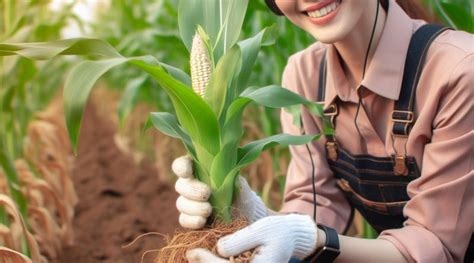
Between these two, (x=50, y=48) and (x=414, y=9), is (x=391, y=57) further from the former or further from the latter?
(x=50, y=48)

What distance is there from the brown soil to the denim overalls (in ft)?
2.55

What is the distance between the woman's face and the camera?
1.32 metres

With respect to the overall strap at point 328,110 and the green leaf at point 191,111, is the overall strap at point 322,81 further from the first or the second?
the green leaf at point 191,111

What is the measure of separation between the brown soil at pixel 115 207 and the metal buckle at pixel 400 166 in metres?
0.93

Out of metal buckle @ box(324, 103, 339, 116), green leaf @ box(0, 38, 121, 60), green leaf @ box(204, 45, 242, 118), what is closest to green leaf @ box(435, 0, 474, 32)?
metal buckle @ box(324, 103, 339, 116)

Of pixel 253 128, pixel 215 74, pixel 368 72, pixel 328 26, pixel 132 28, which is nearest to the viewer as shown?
pixel 215 74

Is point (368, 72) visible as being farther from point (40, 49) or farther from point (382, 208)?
point (40, 49)

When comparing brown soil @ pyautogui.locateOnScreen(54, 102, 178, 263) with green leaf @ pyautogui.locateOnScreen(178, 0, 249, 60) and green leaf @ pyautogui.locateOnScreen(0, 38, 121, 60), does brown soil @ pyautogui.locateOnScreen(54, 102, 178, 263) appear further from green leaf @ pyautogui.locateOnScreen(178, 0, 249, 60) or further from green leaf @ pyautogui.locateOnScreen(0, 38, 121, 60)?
green leaf @ pyautogui.locateOnScreen(0, 38, 121, 60)

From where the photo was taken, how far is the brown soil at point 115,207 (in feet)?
7.39

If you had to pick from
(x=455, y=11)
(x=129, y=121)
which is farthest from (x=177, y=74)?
(x=129, y=121)

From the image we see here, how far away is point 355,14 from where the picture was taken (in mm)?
1344

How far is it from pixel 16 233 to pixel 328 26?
2.67 ft

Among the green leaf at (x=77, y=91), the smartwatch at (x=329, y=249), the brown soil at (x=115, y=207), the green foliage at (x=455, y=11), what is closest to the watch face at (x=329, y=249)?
the smartwatch at (x=329, y=249)

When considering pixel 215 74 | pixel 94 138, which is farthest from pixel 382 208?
pixel 94 138
